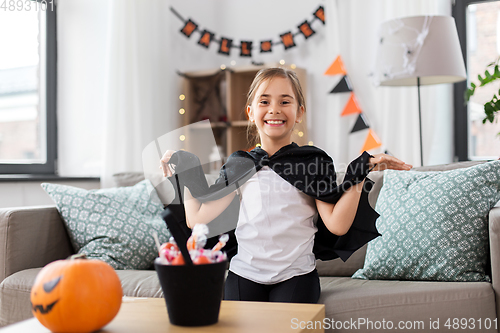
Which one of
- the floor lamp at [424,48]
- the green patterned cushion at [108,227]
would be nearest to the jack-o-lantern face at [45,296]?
the green patterned cushion at [108,227]

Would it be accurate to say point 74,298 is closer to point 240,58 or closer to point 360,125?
point 360,125

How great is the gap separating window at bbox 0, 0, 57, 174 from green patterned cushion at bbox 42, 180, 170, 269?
900mm

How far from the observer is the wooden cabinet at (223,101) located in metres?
3.35

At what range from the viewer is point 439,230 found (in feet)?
5.00

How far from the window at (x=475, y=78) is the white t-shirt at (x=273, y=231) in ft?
6.83

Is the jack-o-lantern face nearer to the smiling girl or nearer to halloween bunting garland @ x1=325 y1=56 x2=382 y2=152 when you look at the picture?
the smiling girl

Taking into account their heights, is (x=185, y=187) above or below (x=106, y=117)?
below

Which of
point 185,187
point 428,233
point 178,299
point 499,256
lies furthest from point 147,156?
point 499,256

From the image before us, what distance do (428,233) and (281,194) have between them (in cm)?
55

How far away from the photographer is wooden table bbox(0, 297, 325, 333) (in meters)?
0.81

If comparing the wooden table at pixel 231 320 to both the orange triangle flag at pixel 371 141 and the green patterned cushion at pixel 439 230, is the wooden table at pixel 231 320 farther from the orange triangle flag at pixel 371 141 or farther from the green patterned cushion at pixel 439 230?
the orange triangle flag at pixel 371 141

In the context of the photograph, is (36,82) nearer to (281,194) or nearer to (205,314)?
(281,194)

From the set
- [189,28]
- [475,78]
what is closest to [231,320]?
[475,78]

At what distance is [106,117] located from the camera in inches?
108
